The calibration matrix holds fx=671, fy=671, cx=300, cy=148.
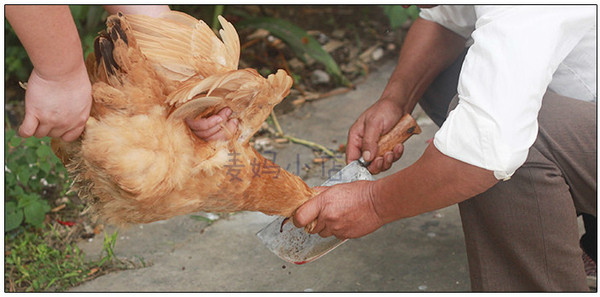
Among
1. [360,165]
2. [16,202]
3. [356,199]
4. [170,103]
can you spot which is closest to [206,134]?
[170,103]

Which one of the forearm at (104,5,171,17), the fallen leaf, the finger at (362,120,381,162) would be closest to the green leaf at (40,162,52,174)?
the fallen leaf

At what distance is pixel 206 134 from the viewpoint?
187 centimetres

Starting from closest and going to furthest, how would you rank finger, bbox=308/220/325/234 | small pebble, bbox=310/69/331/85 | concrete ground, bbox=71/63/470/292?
finger, bbox=308/220/325/234 < concrete ground, bbox=71/63/470/292 < small pebble, bbox=310/69/331/85

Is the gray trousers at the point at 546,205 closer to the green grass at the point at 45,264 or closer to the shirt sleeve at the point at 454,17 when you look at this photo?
the shirt sleeve at the point at 454,17

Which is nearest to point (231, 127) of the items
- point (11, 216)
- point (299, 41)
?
point (11, 216)

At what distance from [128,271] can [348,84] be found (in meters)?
2.08

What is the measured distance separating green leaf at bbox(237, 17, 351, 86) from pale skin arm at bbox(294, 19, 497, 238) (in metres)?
1.53

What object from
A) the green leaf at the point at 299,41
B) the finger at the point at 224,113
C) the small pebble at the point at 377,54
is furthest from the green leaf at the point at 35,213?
the small pebble at the point at 377,54

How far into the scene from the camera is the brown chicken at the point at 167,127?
5.48 feet

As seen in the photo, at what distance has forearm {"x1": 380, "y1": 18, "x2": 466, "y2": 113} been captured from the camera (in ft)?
8.35

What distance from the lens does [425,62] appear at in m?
2.55

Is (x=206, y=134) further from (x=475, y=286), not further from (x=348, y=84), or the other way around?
(x=348, y=84)

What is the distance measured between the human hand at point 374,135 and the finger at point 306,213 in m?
0.37

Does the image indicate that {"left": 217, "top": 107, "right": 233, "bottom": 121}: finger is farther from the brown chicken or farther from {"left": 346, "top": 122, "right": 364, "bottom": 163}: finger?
{"left": 346, "top": 122, "right": 364, "bottom": 163}: finger
